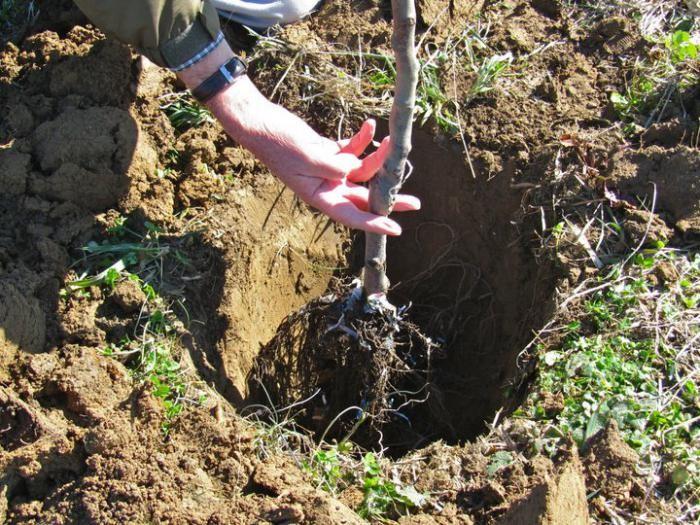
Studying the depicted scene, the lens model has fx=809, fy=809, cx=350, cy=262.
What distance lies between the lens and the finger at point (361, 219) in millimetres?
2338

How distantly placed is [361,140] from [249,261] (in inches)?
24.6

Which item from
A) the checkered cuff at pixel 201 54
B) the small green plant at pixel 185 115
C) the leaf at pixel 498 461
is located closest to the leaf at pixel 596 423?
the leaf at pixel 498 461

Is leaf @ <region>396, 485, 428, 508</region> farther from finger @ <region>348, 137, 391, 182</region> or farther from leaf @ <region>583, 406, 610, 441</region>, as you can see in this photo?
finger @ <region>348, 137, 391, 182</region>

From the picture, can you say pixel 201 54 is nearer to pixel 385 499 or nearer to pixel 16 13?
pixel 16 13

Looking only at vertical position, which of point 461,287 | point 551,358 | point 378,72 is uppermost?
point 378,72

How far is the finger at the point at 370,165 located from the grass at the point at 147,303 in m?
0.63

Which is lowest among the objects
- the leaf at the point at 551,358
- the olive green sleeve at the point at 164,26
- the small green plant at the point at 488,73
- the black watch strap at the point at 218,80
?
the leaf at the point at 551,358

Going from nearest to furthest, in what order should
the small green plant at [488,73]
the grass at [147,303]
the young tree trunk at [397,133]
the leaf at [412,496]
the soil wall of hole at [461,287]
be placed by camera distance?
the young tree trunk at [397,133] < the leaf at [412,496] < the grass at [147,303] < the soil wall of hole at [461,287] < the small green plant at [488,73]

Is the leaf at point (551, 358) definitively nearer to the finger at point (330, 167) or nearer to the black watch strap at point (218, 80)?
the finger at point (330, 167)

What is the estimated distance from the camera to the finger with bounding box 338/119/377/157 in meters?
2.40

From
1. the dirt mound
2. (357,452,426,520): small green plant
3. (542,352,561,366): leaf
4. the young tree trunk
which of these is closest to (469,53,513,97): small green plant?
the dirt mound

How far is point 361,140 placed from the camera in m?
2.45

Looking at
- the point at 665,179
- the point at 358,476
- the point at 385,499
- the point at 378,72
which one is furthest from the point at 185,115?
the point at 665,179

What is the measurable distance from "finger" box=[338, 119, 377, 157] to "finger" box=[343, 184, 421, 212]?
119 mm
